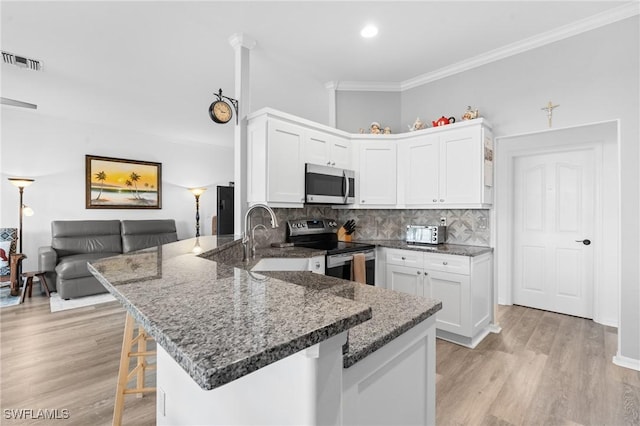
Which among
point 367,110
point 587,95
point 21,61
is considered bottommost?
point 587,95

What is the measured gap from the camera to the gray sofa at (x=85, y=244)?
4273 millimetres

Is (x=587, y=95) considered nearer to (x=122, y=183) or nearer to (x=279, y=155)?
(x=279, y=155)

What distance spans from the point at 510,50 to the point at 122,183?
6.30 meters

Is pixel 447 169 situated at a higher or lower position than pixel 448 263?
higher

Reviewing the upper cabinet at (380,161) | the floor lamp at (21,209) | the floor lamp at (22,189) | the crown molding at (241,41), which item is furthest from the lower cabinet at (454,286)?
the floor lamp at (22,189)

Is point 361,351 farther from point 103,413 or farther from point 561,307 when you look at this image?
point 561,307

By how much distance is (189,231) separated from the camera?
674cm

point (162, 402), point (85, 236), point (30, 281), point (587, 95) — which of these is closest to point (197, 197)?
point (85, 236)

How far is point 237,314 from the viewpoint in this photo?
613 mm

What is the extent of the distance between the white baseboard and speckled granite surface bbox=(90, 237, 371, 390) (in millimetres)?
3099

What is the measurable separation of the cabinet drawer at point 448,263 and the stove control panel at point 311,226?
3.78ft

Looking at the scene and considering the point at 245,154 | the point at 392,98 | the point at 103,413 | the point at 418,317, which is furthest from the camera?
the point at 392,98

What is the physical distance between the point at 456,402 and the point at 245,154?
2648 mm

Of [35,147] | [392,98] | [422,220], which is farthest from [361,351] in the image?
[35,147]
